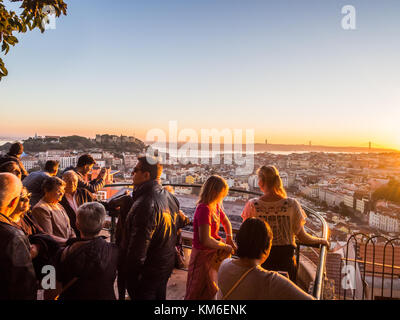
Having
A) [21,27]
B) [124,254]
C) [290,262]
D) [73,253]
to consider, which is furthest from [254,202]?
[21,27]

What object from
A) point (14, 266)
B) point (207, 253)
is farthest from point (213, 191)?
point (14, 266)

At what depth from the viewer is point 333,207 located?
5.77 m

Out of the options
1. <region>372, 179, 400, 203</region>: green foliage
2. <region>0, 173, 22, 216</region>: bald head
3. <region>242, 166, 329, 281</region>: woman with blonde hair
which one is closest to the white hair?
<region>0, 173, 22, 216</region>: bald head

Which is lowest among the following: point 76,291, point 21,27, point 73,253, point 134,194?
point 76,291

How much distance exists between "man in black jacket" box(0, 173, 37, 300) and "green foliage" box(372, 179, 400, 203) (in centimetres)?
684

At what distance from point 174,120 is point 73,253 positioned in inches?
176

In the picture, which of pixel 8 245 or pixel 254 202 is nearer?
pixel 8 245

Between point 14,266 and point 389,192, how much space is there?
23.8 feet

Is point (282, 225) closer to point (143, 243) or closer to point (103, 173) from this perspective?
point (143, 243)

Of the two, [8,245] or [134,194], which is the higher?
[134,194]

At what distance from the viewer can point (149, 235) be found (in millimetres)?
1999
